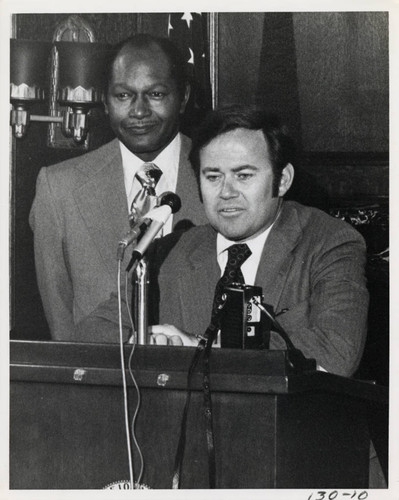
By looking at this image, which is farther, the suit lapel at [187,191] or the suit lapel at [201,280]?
the suit lapel at [187,191]

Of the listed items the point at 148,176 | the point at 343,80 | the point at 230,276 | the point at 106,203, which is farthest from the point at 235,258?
the point at 343,80

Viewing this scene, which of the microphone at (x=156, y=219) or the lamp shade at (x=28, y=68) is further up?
the lamp shade at (x=28, y=68)

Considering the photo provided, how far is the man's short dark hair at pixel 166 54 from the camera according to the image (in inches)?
117

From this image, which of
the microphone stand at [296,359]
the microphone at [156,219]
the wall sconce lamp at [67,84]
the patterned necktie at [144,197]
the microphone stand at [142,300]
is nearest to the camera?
the microphone stand at [296,359]

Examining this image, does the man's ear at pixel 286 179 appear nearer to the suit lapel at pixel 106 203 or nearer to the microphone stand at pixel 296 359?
the suit lapel at pixel 106 203

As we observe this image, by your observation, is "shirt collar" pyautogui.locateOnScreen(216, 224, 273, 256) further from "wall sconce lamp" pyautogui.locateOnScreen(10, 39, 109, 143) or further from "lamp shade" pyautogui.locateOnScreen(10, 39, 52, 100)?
"lamp shade" pyautogui.locateOnScreen(10, 39, 52, 100)

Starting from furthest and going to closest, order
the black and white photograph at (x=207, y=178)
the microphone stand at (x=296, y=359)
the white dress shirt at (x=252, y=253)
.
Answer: the white dress shirt at (x=252, y=253) → the black and white photograph at (x=207, y=178) → the microphone stand at (x=296, y=359)

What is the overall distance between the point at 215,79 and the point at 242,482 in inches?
60.4

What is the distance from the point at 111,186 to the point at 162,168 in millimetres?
191

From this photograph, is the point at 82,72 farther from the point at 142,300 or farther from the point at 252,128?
the point at 142,300

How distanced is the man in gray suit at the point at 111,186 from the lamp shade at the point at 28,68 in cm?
23

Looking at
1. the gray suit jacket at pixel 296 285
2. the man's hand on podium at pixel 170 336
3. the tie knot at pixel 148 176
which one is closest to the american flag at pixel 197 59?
the gray suit jacket at pixel 296 285

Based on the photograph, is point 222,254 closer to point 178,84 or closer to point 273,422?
point 178,84
